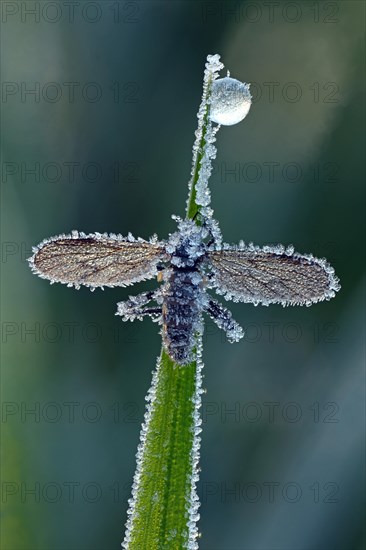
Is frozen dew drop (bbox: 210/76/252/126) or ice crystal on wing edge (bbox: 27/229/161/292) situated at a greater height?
frozen dew drop (bbox: 210/76/252/126)

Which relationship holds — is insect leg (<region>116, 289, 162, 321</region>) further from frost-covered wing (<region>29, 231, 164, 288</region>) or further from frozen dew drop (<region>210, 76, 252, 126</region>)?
frozen dew drop (<region>210, 76, 252, 126</region>)

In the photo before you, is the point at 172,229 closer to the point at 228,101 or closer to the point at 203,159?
the point at 228,101

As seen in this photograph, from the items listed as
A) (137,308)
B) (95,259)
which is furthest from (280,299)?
(95,259)

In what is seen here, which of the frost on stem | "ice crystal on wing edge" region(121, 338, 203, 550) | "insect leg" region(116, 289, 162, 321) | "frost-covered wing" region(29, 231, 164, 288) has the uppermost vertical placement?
the frost on stem

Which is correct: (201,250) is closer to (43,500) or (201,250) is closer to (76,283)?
(76,283)

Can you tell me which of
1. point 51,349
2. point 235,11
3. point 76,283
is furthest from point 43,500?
point 235,11

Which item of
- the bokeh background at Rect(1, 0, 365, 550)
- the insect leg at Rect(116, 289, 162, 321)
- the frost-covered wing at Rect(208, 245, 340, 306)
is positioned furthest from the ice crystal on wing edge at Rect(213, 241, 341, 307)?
the bokeh background at Rect(1, 0, 365, 550)

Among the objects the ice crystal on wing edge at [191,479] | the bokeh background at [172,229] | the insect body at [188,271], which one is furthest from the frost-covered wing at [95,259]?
the bokeh background at [172,229]
